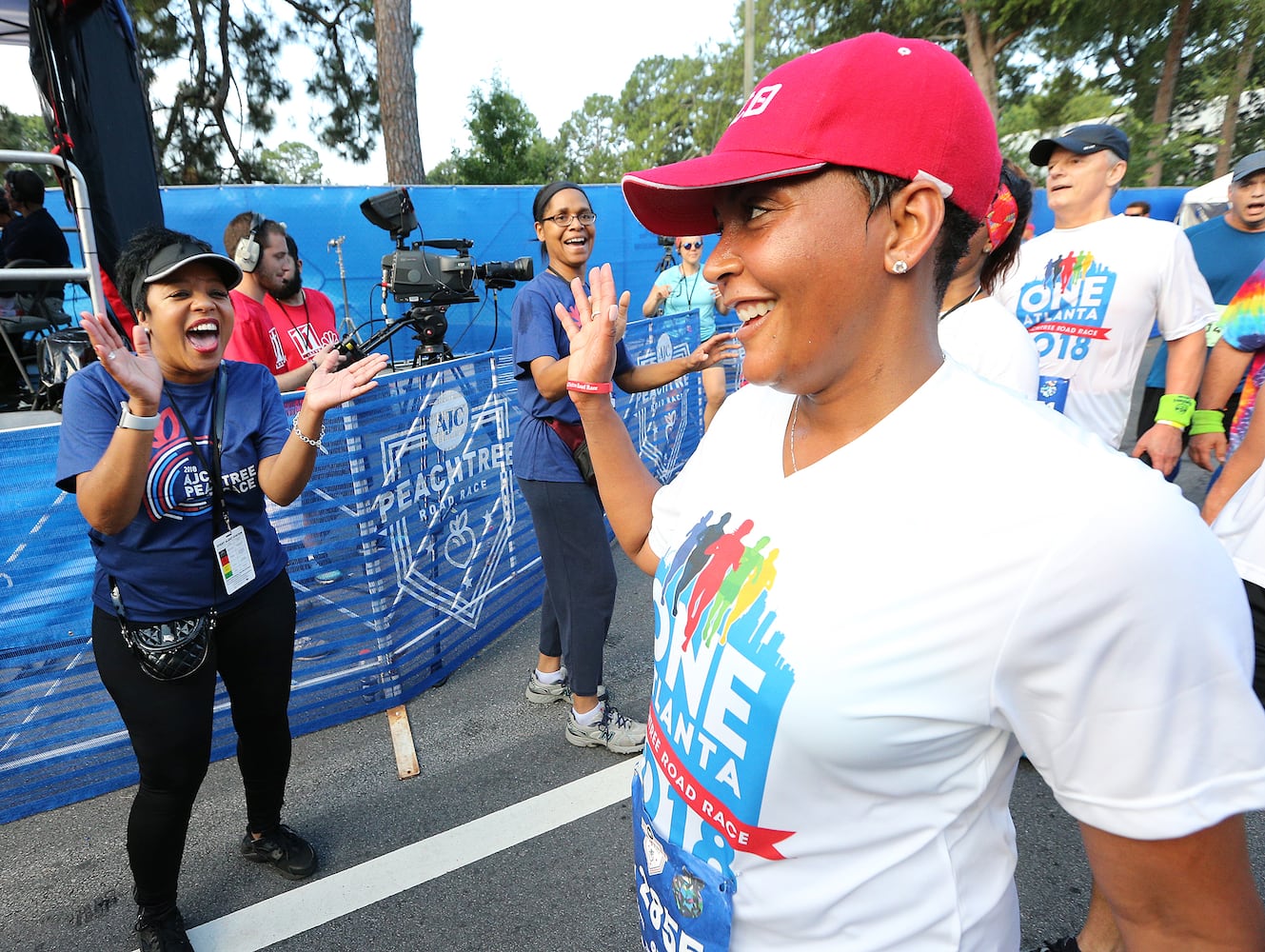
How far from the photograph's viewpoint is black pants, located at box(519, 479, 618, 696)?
297 centimetres

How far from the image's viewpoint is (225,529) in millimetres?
2139

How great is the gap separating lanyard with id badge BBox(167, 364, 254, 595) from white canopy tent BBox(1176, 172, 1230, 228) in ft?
52.7

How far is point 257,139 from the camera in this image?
1997cm

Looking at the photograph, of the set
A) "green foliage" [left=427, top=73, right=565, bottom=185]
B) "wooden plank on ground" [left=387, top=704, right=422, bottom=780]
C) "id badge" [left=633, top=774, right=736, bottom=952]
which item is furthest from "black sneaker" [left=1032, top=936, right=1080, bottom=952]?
"green foliage" [left=427, top=73, right=565, bottom=185]

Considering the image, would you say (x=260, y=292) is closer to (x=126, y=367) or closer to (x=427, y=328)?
(x=427, y=328)

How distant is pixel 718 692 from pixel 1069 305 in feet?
9.17

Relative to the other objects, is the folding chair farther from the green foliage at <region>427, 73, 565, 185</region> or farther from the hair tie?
the green foliage at <region>427, 73, 565, 185</region>

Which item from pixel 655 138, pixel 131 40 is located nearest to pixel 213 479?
pixel 131 40

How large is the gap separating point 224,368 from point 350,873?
1672 mm

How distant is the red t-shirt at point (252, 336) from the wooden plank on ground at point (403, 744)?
73.1 inches

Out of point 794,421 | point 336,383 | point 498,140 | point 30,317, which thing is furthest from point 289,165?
point 794,421

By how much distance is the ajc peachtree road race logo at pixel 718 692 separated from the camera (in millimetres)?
930

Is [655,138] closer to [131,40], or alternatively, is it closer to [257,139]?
[257,139]

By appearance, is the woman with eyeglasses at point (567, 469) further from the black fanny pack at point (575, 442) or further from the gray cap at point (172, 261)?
the gray cap at point (172, 261)
